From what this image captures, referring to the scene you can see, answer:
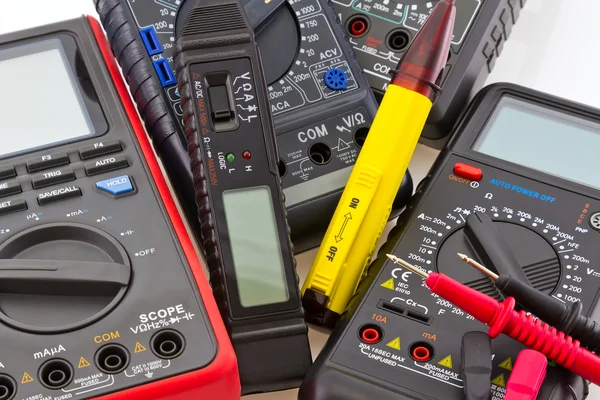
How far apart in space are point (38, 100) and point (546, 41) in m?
0.93

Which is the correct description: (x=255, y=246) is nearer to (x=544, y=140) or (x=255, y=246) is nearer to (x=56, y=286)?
(x=56, y=286)

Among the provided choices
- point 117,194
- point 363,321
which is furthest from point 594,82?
point 117,194

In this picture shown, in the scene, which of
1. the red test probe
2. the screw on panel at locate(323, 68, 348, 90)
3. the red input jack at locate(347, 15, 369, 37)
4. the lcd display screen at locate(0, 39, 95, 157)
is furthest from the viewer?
the red input jack at locate(347, 15, 369, 37)

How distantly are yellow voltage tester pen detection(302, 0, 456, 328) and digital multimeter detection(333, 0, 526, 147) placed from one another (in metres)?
0.17

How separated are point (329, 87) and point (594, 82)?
53cm

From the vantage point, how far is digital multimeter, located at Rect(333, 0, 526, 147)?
5.26ft

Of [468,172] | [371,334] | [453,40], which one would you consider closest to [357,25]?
[453,40]

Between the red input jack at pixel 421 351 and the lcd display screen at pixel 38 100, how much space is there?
0.52 metres

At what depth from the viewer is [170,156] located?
4.84ft

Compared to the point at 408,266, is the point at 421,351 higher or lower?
lower

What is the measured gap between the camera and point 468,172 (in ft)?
4.74

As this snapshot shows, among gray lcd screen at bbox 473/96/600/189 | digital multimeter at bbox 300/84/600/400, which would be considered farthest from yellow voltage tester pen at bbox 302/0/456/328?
gray lcd screen at bbox 473/96/600/189

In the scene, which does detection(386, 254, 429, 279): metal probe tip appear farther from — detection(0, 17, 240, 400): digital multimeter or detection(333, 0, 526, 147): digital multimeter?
detection(333, 0, 526, 147): digital multimeter

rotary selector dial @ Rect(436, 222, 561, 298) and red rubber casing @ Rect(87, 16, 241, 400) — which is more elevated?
rotary selector dial @ Rect(436, 222, 561, 298)
